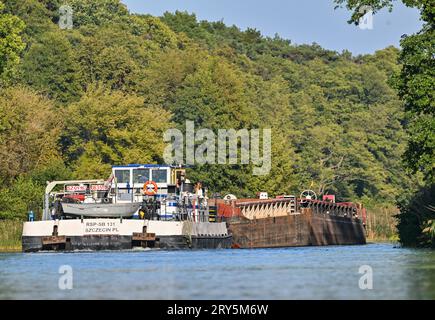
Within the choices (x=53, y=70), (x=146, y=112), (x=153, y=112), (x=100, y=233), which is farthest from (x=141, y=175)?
(x=53, y=70)

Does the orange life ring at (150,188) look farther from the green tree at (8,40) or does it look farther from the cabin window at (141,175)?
the green tree at (8,40)

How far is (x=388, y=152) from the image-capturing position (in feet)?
584

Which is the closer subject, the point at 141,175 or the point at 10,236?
the point at 141,175

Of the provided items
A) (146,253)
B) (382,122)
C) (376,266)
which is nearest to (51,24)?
(382,122)

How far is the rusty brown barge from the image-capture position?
329 feet

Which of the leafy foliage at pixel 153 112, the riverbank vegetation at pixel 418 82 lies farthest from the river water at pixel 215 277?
the leafy foliage at pixel 153 112

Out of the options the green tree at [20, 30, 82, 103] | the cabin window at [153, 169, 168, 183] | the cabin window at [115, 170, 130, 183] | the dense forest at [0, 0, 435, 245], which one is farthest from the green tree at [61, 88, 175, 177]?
the cabin window at [115, 170, 130, 183]

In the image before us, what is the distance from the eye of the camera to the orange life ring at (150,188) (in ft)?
273

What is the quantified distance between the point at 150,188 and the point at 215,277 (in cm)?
3235

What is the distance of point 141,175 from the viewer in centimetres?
8612

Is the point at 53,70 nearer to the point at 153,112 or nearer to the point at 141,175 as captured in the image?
the point at 153,112

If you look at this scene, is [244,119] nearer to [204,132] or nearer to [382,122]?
[204,132]

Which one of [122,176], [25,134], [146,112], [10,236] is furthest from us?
[146,112]

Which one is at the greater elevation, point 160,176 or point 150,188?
point 160,176
